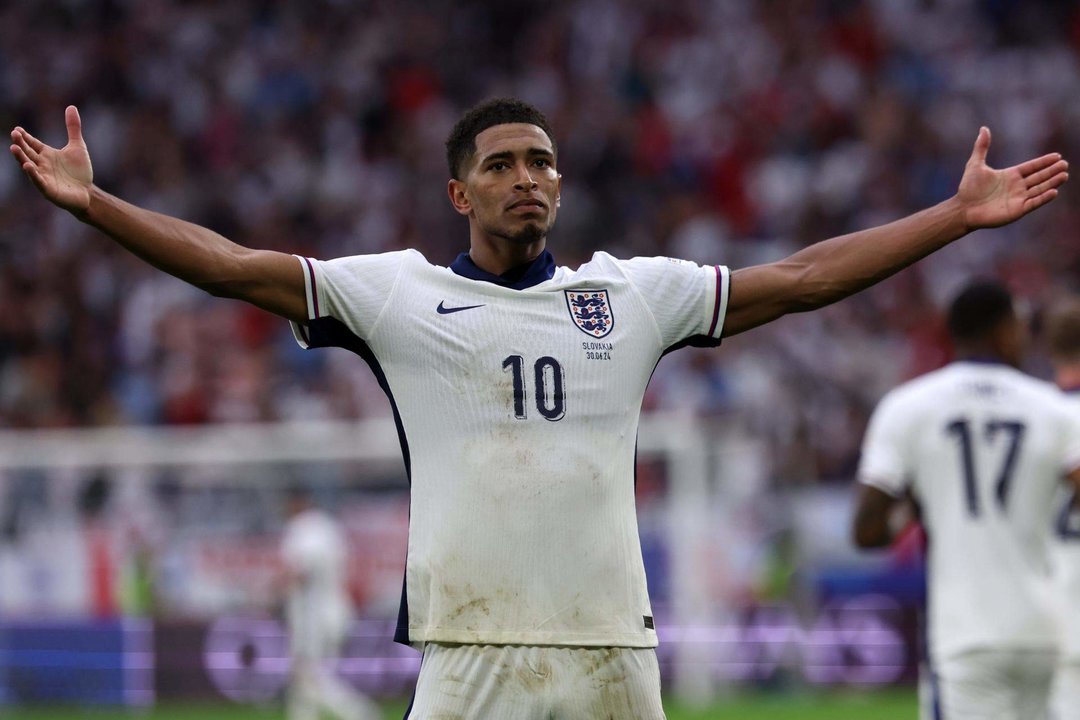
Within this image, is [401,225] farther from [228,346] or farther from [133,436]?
[133,436]

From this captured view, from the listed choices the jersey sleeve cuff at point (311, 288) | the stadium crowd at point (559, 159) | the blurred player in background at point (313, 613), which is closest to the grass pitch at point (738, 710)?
the blurred player in background at point (313, 613)

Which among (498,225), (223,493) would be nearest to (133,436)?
(223,493)

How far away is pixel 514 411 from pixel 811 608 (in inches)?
503

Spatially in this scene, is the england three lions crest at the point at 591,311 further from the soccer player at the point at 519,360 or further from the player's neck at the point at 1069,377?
the player's neck at the point at 1069,377

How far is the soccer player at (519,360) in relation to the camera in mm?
4676

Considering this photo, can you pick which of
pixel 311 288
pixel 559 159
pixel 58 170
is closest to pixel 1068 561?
pixel 311 288

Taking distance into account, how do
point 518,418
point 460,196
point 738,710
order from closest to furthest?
1. point 518,418
2. point 460,196
3. point 738,710

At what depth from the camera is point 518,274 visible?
16.4ft

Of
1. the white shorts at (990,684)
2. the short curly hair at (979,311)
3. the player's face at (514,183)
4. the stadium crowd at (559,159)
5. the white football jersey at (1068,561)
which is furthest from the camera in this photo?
the stadium crowd at (559,159)

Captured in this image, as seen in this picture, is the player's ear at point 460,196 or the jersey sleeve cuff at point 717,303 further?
the player's ear at point 460,196

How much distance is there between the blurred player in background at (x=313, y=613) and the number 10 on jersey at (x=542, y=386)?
1117cm

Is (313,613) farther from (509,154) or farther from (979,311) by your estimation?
(509,154)

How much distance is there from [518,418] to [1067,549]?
348cm

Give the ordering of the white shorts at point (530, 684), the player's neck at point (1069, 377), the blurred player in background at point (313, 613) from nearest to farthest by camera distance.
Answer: the white shorts at point (530, 684)
the player's neck at point (1069, 377)
the blurred player in background at point (313, 613)
